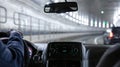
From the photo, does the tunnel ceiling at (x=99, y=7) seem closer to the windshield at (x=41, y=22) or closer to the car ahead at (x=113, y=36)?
the windshield at (x=41, y=22)

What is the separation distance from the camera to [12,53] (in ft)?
9.06

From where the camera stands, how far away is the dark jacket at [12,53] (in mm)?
2541

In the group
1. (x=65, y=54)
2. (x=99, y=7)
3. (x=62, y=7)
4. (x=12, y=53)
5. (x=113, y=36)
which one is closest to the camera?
(x=12, y=53)

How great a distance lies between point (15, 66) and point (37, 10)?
9.35 metres

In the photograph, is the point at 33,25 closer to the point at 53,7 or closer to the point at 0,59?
the point at 53,7

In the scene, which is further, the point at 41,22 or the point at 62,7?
the point at 41,22

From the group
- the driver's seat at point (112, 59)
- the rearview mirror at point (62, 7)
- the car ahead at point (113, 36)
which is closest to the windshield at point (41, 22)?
the car ahead at point (113, 36)

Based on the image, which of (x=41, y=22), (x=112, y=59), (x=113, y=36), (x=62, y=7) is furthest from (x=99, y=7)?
(x=112, y=59)

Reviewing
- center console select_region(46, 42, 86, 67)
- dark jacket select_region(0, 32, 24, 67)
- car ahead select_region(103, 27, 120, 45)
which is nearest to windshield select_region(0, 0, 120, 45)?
car ahead select_region(103, 27, 120, 45)

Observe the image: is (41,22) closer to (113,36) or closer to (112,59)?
(113,36)

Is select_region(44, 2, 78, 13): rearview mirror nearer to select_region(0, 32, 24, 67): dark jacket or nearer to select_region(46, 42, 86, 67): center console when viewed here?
select_region(46, 42, 86, 67): center console

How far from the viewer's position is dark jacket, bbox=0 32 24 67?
2.54 meters

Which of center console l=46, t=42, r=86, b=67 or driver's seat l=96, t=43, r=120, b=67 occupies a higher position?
driver's seat l=96, t=43, r=120, b=67

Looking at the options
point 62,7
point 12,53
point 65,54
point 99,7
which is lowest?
point 65,54
